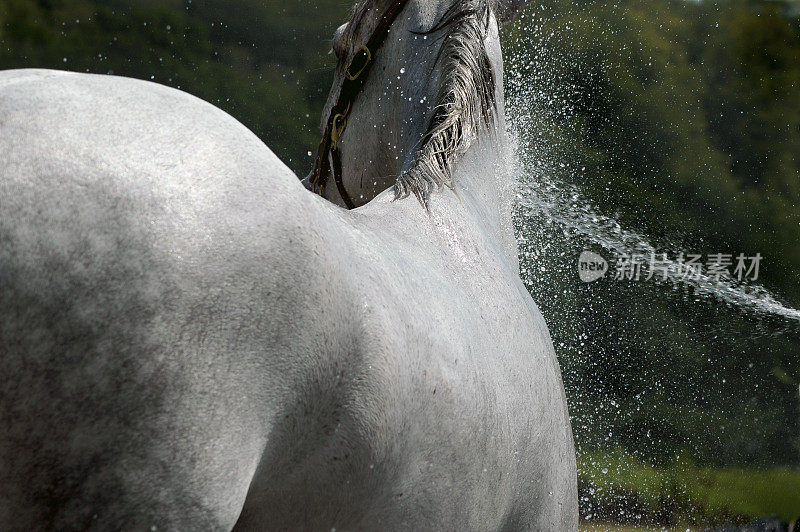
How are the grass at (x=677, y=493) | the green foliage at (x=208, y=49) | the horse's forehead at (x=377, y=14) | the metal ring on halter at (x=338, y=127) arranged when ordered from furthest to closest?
the green foliage at (x=208, y=49) → the grass at (x=677, y=493) → the metal ring on halter at (x=338, y=127) → the horse's forehead at (x=377, y=14)

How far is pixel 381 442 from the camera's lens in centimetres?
93

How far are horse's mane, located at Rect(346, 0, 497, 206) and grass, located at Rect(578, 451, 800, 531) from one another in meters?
4.24

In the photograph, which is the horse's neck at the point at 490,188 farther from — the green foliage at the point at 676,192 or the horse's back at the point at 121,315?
the green foliage at the point at 676,192

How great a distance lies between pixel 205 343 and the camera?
74 cm

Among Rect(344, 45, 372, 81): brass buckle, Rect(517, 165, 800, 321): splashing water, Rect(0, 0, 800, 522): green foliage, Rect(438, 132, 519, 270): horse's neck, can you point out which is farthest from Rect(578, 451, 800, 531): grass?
Rect(344, 45, 372, 81): brass buckle

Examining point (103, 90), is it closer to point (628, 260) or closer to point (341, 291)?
point (341, 291)

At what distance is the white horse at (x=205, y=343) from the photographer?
688 millimetres

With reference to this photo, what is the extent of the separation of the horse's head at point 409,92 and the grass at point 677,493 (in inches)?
162

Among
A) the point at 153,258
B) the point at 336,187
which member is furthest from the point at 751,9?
the point at 153,258

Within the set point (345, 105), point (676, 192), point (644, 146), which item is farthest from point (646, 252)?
point (345, 105)

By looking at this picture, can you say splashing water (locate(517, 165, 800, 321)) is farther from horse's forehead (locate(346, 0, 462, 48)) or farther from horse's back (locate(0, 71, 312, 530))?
horse's back (locate(0, 71, 312, 530))

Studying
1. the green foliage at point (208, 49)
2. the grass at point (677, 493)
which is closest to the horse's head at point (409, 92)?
the grass at point (677, 493)

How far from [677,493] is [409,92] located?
502cm

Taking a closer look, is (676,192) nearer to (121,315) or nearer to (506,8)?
(506,8)
